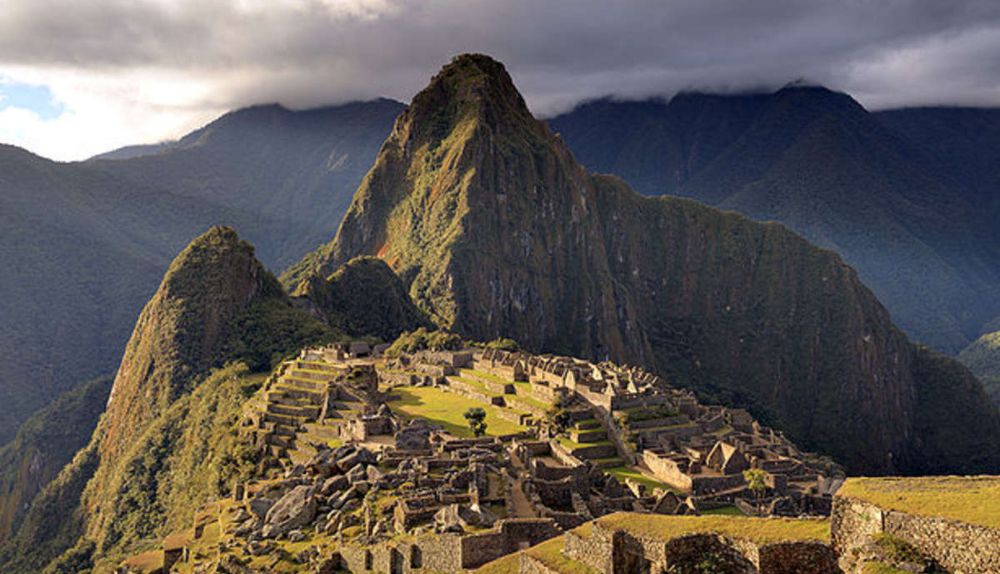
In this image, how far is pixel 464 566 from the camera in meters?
23.3

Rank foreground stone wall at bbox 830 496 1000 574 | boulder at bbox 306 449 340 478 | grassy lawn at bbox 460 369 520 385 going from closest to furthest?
1. foreground stone wall at bbox 830 496 1000 574
2. boulder at bbox 306 449 340 478
3. grassy lawn at bbox 460 369 520 385

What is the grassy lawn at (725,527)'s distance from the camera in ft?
54.1

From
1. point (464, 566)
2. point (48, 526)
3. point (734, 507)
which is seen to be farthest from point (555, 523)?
point (48, 526)

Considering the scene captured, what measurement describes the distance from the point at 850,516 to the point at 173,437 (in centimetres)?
9503

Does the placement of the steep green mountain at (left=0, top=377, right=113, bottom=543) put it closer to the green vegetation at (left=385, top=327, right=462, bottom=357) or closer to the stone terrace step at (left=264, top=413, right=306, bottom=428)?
the green vegetation at (left=385, top=327, right=462, bottom=357)

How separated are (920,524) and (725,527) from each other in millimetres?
3594

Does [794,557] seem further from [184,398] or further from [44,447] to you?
[44,447]

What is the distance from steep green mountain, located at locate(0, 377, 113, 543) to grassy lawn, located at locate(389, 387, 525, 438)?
66859 mm

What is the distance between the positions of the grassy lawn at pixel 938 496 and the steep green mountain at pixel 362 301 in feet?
424

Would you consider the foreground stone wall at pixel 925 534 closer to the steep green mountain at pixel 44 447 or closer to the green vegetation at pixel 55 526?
the green vegetation at pixel 55 526

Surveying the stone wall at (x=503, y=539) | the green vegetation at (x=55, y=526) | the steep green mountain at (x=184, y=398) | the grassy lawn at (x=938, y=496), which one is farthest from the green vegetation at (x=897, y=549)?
the green vegetation at (x=55, y=526)

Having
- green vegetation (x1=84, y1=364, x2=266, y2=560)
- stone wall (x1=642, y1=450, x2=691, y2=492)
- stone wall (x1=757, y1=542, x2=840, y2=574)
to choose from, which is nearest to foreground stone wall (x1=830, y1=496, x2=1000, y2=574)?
stone wall (x1=757, y1=542, x2=840, y2=574)

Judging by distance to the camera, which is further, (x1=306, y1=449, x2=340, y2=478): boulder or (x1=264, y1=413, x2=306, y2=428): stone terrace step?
(x1=264, y1=413, x2=306, y2=428): stone terrace step

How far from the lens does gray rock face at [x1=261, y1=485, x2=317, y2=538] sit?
32.8 metres
